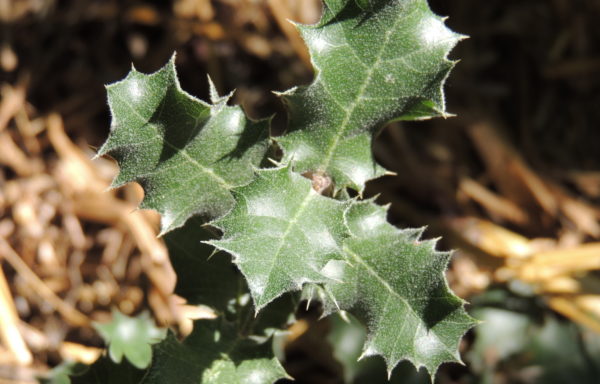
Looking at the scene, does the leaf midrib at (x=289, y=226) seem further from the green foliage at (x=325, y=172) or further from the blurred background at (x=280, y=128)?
the blurred background at (x=280, y=128)

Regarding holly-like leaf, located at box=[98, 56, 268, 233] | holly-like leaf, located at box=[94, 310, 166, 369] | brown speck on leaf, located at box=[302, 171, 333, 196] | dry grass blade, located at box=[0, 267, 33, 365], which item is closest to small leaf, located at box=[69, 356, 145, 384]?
holly-like leaf, located at box=[94, 310, 166, 369]

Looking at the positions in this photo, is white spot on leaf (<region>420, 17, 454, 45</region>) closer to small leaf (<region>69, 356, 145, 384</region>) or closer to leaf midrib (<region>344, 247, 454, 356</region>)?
leaf midrib (<region>344, 247, 454, 356</region>)

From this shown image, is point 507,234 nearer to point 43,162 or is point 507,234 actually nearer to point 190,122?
point 190,122

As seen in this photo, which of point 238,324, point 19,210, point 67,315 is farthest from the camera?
point 19,210

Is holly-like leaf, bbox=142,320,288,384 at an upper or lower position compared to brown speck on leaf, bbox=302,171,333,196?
lower

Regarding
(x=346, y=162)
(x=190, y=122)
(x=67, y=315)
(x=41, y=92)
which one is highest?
(x=190, y=122)

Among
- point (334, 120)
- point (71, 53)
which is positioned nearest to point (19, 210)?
point (71, 53)
